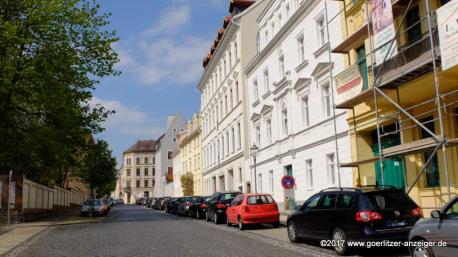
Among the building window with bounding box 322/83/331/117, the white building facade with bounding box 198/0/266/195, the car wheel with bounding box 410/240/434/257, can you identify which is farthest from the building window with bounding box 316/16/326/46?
the car wheel with bounding box 410/240/434/257

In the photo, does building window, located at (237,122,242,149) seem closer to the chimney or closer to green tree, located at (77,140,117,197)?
green tree, located at (77,140,117,197)

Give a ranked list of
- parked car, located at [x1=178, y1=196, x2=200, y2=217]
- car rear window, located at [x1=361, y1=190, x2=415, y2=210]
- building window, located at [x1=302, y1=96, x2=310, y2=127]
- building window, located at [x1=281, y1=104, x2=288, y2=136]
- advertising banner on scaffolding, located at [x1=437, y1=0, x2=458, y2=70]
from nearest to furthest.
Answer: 1. car rear window, located at [x1=361, y1=190, x2=415, y2=210]
2. advertising banner on scaffolding, located at [x1=437, y1=0, x2=458, y2=70]
3. building window, located at [x1=302, y1=96, x2=310, y2=127]
4. building window, located at [x1=281, y1=104, x2=288, y2=136]
5. parked car, located at [x1=178, y1=196, x2=200, y2=217]

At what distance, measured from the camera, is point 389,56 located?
1521 cm

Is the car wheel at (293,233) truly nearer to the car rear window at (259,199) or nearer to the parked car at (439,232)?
the parked car at (439,232)

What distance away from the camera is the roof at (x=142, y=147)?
136125 millimetres

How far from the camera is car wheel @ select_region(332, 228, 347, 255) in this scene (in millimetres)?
11414

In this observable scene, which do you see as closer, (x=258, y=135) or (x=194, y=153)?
(x=258, y=135)

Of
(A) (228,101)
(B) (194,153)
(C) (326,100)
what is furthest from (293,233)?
(B) (194,153)

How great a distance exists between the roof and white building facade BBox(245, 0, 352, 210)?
10365 cm

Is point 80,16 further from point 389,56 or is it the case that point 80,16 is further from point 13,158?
point 389,56

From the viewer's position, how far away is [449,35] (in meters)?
11.8

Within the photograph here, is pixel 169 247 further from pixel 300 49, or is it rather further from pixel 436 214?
pixel 300 49

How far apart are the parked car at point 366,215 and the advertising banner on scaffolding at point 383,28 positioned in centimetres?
503

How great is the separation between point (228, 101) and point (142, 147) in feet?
317
